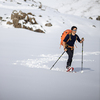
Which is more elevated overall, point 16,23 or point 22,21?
point 22,21

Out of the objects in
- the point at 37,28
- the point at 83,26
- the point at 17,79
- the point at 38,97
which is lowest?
the point at 38,97

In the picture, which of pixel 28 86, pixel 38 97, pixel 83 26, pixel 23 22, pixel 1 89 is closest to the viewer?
pixel 38 97

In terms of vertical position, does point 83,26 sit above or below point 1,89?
above

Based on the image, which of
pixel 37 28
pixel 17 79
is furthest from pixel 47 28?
pixel 17 79

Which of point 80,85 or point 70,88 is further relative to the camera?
point 80,85

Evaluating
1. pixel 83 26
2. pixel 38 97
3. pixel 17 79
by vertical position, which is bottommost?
pixel 38 97

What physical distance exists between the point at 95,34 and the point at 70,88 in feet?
63.9

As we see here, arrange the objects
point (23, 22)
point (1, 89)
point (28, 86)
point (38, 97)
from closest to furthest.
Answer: point (38, 97), point (1, 89), point (28, 86), point (23, 22)

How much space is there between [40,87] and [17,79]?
818mm

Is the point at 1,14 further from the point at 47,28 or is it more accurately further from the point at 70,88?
the point at 70,88

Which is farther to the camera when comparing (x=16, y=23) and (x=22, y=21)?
(x=22, y=21)

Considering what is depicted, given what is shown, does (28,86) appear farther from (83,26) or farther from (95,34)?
(83,26)

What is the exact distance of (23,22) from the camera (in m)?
18.2

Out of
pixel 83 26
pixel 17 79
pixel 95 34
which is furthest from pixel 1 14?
pixel 17 79
